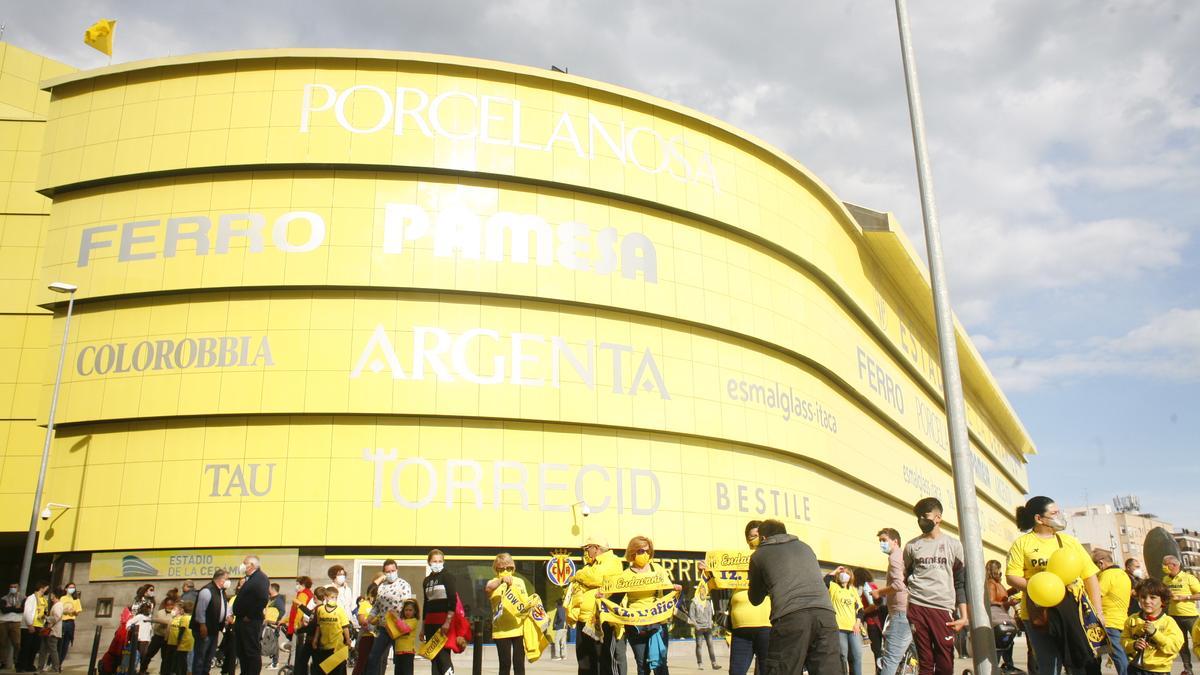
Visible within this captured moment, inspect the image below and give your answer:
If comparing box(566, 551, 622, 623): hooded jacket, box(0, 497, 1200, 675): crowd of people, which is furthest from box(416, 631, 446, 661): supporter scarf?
box(566, 551, 622, 623): hooded jacket

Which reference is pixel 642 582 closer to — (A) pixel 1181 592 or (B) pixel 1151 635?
(B) pixel 1151 635

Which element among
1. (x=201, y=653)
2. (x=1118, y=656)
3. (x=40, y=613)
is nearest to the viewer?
(x=1118, y=656)

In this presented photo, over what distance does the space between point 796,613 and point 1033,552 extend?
279cm

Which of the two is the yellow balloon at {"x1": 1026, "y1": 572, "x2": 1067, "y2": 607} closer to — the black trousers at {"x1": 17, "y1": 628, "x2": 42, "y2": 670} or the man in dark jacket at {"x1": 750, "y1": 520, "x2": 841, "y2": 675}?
the man in dark jacket at {"x1": 750, "y1": 520, "x2": 841, "y2": 675}

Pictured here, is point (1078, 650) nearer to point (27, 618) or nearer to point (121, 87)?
point (27, 618)

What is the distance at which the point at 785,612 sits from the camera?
6.61m

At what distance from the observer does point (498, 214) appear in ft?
92.4

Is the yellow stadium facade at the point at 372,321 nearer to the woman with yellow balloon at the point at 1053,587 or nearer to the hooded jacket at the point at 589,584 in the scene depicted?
the hooded jacket at the point at 589,584

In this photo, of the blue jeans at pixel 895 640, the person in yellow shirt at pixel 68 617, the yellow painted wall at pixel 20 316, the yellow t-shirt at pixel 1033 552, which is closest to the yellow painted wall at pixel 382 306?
the yellow painted wall at pixel 20 316

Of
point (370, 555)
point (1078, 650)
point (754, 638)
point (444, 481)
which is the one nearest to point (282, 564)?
point (370, 555)

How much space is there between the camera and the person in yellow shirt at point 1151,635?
927 centimetres

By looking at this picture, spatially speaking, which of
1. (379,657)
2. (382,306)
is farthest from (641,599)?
(382,306)

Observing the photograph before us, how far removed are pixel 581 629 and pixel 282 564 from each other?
1663cm

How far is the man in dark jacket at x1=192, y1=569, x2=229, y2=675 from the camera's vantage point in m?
12.5
